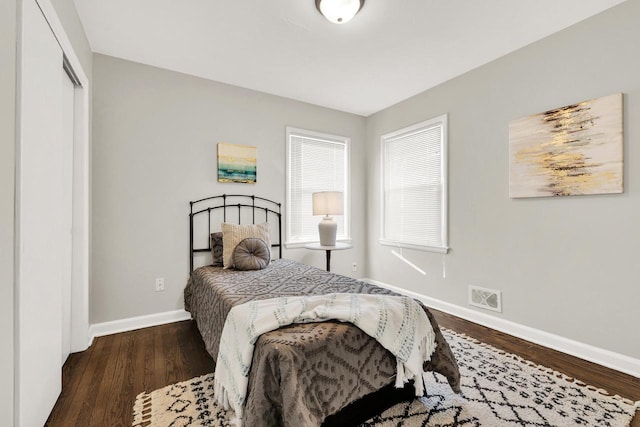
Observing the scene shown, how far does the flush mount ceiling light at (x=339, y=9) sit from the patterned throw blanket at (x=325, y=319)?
1.88 metres

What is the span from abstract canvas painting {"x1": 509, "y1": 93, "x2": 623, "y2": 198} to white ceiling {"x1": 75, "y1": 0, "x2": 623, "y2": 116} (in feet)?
2.29

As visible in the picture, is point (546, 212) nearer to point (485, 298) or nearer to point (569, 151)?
point (569, 151)

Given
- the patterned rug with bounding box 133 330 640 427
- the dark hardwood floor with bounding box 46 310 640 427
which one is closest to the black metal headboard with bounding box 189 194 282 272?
the dark hardwood floor with bounding box 46 310 640 427

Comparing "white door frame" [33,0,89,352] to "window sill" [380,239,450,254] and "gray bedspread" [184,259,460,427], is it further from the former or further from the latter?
"window sill" [380,239,450,254]

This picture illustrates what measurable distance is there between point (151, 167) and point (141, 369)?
1.80m

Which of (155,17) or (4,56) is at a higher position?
(155,17)

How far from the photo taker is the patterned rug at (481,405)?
1.57 meters

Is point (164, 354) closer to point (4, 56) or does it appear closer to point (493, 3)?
point (4, 56)

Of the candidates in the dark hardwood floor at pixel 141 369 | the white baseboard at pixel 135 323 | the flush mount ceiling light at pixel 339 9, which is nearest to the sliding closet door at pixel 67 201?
the dark hardwood floor at pixel 141 369

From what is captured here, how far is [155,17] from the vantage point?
7.37ft

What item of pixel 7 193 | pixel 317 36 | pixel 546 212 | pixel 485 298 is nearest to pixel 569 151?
pixel 546 212

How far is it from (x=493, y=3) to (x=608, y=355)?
262 cm

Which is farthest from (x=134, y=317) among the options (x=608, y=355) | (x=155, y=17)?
(x=608, y=355)

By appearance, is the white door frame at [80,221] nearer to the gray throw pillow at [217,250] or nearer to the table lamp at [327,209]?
the gray throw pillow at [217,250]
